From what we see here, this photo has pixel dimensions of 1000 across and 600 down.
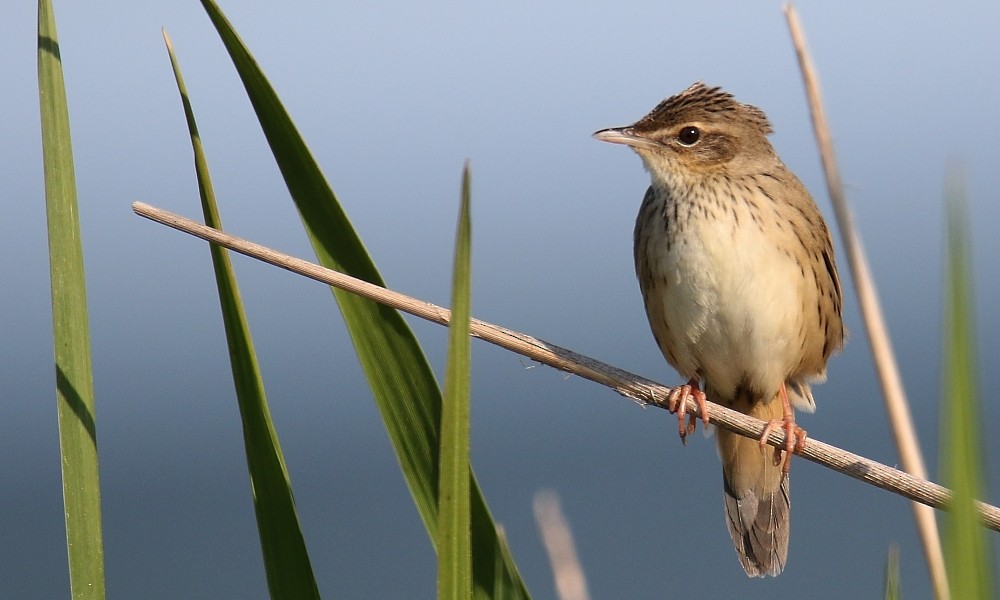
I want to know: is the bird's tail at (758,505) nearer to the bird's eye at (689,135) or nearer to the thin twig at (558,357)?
the bird's eye at (689,135)

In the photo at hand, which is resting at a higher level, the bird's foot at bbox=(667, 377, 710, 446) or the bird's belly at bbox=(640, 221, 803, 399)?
the bird's belly at bbox=(640, 221, 803, 399)

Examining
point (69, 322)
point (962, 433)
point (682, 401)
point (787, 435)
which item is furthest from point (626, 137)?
point (962, 433)

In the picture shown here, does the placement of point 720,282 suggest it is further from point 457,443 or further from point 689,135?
point 457,443

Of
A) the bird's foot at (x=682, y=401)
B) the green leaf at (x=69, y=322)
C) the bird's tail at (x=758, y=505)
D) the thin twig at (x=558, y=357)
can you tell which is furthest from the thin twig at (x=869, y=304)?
the bird's tail at (x=758, y=505)

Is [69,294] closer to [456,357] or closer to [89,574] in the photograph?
[89,574]

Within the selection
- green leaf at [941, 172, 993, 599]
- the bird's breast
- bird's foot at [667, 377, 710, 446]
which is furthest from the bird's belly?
green leaf at [941, 172, 993, 599]

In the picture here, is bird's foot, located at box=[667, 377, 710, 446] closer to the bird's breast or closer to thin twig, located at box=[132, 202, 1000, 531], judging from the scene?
the bird's breast
